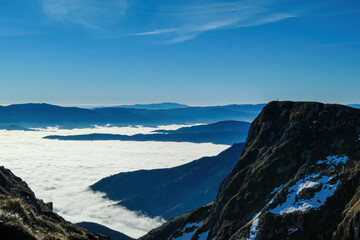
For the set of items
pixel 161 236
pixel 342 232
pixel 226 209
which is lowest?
pixel 161 236

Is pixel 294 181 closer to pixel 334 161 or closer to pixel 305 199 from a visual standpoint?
pixel 305 199

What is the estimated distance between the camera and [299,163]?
8556 centimetres

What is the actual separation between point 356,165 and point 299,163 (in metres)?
19.1

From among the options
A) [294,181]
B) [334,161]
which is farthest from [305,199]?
[334,161]

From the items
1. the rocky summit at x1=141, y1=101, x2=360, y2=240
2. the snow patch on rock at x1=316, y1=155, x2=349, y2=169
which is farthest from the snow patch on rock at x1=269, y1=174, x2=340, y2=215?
the snow patch on rock at x1=316, y1=155, x2=349, y2=169

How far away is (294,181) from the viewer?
76438mm

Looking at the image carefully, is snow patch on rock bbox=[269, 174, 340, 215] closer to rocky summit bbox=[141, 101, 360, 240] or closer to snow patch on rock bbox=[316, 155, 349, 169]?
rocky summit bbox=[141, 101, 360, 240]

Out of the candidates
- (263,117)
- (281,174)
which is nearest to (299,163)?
(281,174)

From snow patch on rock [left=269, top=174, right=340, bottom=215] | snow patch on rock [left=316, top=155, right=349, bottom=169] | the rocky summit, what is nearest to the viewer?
the rocky summit

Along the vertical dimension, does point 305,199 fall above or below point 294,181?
below

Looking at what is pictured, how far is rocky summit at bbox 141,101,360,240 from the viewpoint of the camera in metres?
61.2

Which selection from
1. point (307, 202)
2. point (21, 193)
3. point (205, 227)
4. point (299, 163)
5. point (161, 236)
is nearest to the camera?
point (307, 202)

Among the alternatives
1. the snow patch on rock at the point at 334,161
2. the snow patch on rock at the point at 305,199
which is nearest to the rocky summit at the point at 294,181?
the snow patch on rock at the point at 305,199

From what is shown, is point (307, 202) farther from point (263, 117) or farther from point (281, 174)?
point (263, 117)
